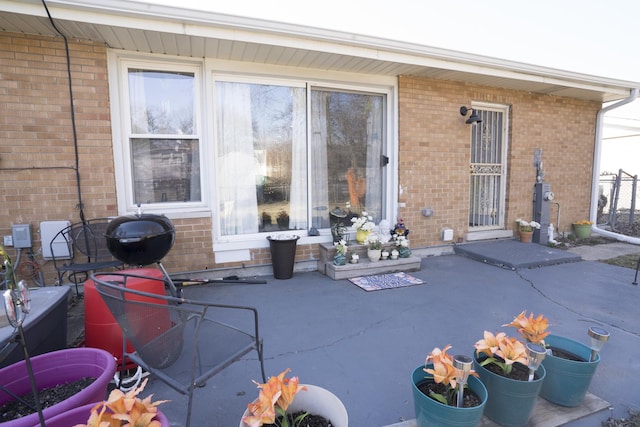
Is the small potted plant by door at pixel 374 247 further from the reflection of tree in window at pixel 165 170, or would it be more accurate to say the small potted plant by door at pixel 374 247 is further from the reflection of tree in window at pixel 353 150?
the reflection of tree in window at pixel 165 170

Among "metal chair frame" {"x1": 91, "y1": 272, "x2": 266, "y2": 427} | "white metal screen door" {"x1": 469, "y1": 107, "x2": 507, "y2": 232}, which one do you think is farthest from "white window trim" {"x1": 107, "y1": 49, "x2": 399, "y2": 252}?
"metal chair frame" {"x1": 91, "y1": 272, "x2": 266, "y2": 427}

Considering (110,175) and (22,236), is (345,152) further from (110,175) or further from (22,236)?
(22,236)

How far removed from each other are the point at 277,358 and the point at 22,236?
10.3 ft

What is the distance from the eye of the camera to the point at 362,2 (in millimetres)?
5660

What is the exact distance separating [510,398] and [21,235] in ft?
14.9

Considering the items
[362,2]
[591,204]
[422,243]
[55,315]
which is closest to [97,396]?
[55,315]

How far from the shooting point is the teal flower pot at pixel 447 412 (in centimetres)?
137

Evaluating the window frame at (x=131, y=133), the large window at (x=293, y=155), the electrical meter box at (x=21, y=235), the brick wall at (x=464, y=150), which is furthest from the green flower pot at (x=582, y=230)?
the electrical meter box at (x=21, y=235)

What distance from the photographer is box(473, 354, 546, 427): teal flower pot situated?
156 centimetres

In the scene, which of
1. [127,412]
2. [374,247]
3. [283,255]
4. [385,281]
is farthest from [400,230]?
[127,412]

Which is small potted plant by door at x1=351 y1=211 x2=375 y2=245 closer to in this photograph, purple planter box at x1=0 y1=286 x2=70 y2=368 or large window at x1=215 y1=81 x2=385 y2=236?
large window at x1=215 y1=81 x2=385 y2=236

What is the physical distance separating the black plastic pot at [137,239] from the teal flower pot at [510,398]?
238cm

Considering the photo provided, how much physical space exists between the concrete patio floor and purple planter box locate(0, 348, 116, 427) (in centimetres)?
53

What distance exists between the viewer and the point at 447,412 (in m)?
1.38
